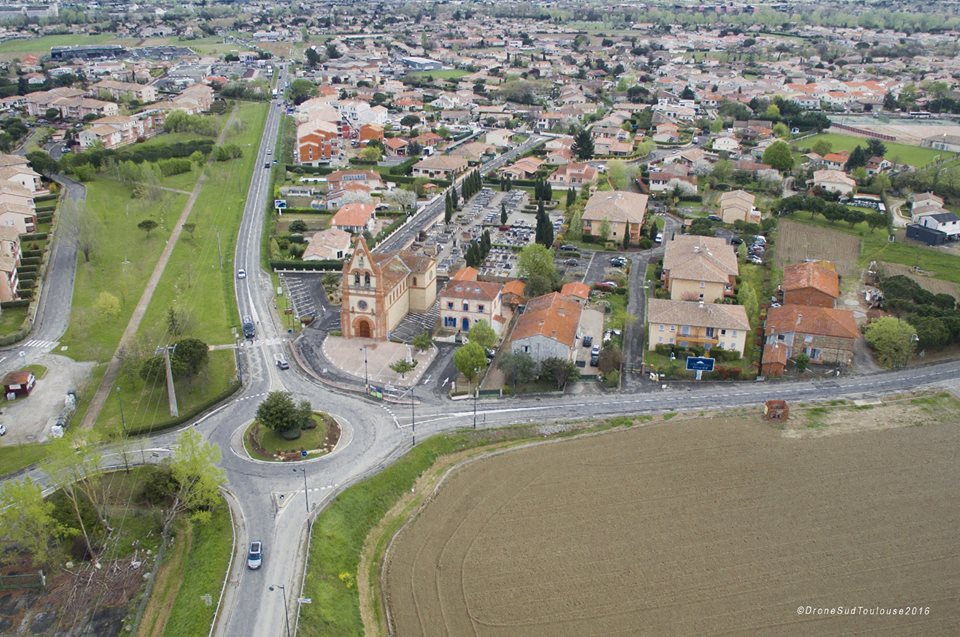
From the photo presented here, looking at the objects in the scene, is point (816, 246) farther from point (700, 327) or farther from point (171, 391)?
point (171, 391)

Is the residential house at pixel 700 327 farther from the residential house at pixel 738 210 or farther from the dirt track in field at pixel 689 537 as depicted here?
the residential house at pixel 738 210

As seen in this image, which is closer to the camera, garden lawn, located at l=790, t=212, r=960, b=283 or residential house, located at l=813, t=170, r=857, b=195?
garden lawn, located at l=790, t=212, r=960, b=283

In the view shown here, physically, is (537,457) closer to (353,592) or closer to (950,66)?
(353,592)

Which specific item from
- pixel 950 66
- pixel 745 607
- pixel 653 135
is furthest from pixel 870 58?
pixel 745 607

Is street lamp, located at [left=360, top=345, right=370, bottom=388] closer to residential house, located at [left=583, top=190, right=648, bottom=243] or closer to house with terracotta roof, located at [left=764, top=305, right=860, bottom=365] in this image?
house with terracotta roof, located at [left=764, top=305, right=860, bottom=365]

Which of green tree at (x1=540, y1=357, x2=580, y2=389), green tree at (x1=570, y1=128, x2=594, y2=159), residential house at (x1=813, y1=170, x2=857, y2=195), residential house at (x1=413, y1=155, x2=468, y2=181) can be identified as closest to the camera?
green tree at (x1=540, y1=357, x2=580, y2=389)

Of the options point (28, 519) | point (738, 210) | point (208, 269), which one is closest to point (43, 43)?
point (208, 269)

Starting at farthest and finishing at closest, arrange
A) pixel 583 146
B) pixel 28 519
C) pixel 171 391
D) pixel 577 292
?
pixel 583 146, pixel 577 292, pixel 171 391, pixel 28 519

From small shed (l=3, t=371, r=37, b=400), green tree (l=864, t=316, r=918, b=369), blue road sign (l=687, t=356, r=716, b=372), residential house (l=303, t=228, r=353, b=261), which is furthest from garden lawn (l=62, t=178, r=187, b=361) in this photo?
green tree (l=864, t=316, r=918, b=369)
